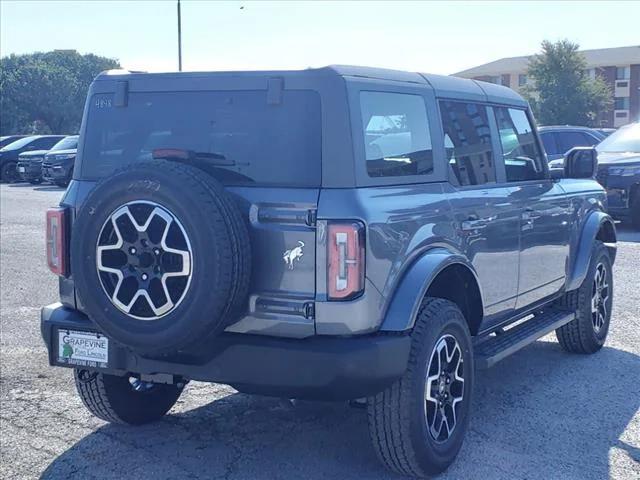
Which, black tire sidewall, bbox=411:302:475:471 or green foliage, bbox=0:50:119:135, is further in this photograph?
green foliage, bbox=0:50:119:135

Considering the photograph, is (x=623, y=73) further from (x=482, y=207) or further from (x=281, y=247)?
(x=281, y=247)

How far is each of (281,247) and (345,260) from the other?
12.2 inches

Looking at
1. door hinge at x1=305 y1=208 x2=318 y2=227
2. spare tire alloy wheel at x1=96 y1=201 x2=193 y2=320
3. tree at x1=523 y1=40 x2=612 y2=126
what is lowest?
spare tire alloy wheel at x1=96 y1=201 x2=193 y2=320

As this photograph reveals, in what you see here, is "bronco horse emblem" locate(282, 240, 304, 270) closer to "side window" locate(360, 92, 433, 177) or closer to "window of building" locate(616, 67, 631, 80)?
"side window" locate(360, 92, 433, 177)

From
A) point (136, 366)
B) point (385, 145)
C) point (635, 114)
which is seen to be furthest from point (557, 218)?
point (635, 114)

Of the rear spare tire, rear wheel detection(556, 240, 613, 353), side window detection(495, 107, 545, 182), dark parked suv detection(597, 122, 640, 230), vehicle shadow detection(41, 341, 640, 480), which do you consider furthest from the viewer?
dark parked suv detection(597, 122, 640, 230)

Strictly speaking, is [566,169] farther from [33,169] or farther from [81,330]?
[33,169]

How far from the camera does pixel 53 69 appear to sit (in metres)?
67.2

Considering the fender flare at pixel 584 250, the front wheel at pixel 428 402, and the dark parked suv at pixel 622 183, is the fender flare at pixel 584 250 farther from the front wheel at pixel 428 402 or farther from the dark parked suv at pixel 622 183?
the dark parked suv at pixel 622 183

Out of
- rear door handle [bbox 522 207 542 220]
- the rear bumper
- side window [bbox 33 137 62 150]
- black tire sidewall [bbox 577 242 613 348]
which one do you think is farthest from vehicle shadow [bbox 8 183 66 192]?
the rear bumper

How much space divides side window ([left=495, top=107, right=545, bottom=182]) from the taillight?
8.94ft

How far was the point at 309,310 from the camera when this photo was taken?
154 inches

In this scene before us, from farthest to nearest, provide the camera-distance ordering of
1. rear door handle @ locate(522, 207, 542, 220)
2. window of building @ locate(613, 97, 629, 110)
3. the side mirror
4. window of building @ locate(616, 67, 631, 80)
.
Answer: window of building @ locate(613, 97, 629, 110) → window of building @ locate(616, 67, 631, 80) → the side mirror → rear door handle @ locate(522, 207, 542, 220)

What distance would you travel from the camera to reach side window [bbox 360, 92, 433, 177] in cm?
417
